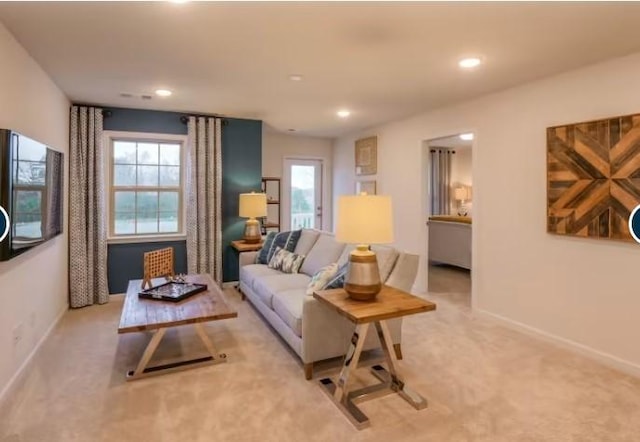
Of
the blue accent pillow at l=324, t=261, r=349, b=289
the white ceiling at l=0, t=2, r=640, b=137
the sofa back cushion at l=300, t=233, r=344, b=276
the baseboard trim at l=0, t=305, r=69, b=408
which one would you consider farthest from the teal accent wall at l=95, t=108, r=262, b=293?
the blue accent pillow at l=324, t=261, r=349, b=289

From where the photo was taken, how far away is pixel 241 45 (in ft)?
8.71

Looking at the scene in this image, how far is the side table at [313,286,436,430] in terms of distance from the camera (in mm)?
2229

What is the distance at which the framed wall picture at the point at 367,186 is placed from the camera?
580cm

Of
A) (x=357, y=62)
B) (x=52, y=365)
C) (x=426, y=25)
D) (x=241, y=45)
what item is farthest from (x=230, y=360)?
(x=426, y=25)

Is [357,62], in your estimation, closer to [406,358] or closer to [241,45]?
[241,45]

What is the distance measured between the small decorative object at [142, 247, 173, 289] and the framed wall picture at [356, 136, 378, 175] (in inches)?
129

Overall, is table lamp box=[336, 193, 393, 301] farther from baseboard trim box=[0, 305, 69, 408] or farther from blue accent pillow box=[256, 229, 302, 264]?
baseboard trim box=[0, 305, 69, 408]

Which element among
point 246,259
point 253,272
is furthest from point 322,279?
point 246,259

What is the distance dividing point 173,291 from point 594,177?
3492mm

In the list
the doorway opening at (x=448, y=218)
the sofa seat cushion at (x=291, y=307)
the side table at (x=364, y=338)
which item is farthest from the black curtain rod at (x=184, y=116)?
the side table at (x=364, y=338)

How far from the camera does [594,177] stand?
2.97m

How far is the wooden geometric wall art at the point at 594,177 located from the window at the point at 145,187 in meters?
4.18

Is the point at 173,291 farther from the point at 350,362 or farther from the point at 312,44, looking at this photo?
the point at 312,44

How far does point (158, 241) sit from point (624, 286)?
4.72m
